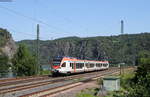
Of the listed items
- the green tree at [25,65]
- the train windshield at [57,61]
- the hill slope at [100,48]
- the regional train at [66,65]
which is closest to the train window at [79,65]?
the regional train at [66,65]

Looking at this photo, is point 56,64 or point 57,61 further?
point 57,61

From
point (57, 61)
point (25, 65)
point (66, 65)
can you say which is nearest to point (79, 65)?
point (66, 65)

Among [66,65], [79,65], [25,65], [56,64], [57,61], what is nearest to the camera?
[56,64]

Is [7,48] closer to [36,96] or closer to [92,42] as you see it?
[92,42]

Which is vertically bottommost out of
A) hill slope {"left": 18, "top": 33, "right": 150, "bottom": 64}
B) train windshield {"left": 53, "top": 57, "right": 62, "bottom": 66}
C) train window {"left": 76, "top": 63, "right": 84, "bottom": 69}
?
train window {"left": 76, "top": 63, "right": 84, "bottom": 69}

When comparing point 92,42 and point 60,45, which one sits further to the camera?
point 92,42

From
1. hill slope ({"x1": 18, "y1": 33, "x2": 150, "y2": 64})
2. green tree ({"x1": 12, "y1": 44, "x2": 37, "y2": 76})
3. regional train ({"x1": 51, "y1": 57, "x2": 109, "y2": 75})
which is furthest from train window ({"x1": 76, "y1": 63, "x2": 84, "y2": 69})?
hill slope ({"x1": 18, "y1": 33, "x2": 150, "y2": 64})

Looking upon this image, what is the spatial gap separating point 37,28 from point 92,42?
89652 millimetres

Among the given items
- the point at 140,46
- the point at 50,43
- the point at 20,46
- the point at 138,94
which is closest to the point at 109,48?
the point at 140,46

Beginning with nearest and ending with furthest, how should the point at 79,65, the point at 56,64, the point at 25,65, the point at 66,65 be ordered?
the point at 56,64, the point at 66,65, the point at 79,65, the point at 25,65

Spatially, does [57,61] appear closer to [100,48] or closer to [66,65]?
[66,65]

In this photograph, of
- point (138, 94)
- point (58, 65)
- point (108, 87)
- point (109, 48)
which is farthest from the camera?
point (109, 48)

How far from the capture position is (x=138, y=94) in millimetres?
12242

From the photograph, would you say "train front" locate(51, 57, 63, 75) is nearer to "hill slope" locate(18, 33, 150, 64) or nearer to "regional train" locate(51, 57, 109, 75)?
"regional train" locate(51, 57, 109, 75)
